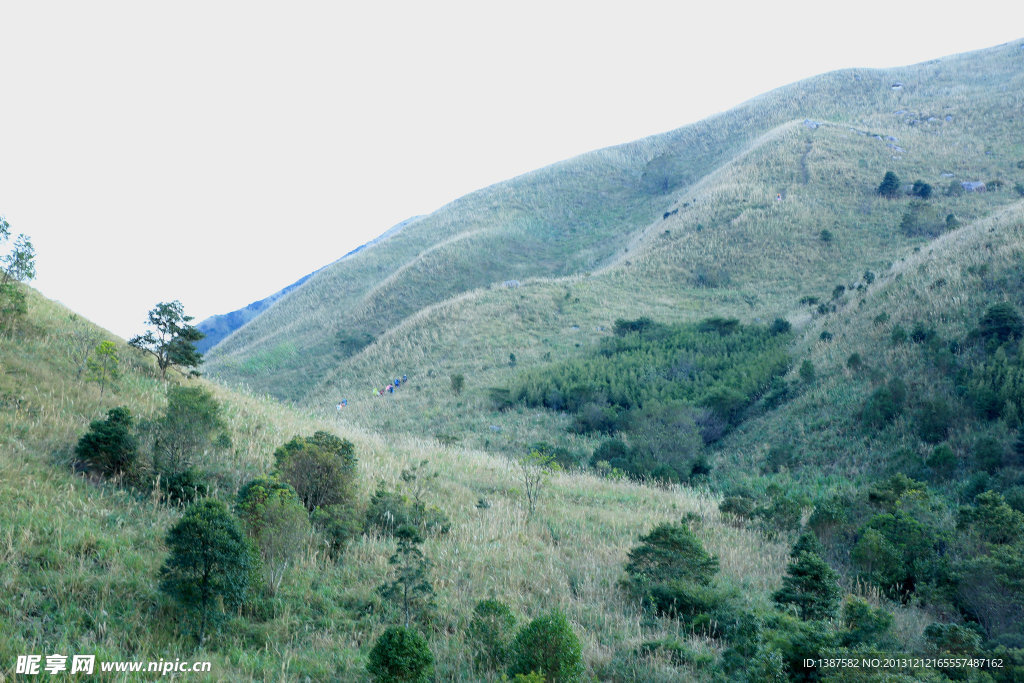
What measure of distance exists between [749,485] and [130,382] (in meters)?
13.5

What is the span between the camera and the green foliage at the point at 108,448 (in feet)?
20.1

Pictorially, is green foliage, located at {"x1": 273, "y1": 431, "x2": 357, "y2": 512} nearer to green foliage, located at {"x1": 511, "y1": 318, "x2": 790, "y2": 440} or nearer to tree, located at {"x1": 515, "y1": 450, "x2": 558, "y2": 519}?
tree, located at {"x1": 515, "y1": 450, "x2": 558, "y2": 519}

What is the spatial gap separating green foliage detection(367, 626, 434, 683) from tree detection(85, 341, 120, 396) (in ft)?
21.3

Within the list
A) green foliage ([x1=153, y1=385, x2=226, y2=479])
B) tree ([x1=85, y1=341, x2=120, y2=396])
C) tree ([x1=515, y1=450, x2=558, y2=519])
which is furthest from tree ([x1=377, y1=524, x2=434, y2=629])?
tree ([x1=85, y1=341, x2=120, y2=396])

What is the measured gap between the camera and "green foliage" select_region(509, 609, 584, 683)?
3.84m

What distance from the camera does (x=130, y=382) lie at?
904 cm

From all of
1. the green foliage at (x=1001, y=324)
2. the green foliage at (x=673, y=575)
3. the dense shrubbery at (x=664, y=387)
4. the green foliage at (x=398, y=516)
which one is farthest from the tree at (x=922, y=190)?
the green foliage at (x=398, y=516)

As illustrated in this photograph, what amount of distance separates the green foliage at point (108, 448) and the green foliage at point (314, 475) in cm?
157

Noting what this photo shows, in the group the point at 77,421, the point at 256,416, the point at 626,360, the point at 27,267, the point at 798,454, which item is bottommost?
the point at 798,454

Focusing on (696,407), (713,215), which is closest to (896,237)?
(713,215)

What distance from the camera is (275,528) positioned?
5254 millimetres

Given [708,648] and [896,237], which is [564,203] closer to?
[896,237]

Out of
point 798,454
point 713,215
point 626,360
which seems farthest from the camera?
point 713,215

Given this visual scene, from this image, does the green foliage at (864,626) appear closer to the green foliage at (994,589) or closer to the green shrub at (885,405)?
the green foliage at (994,589)
